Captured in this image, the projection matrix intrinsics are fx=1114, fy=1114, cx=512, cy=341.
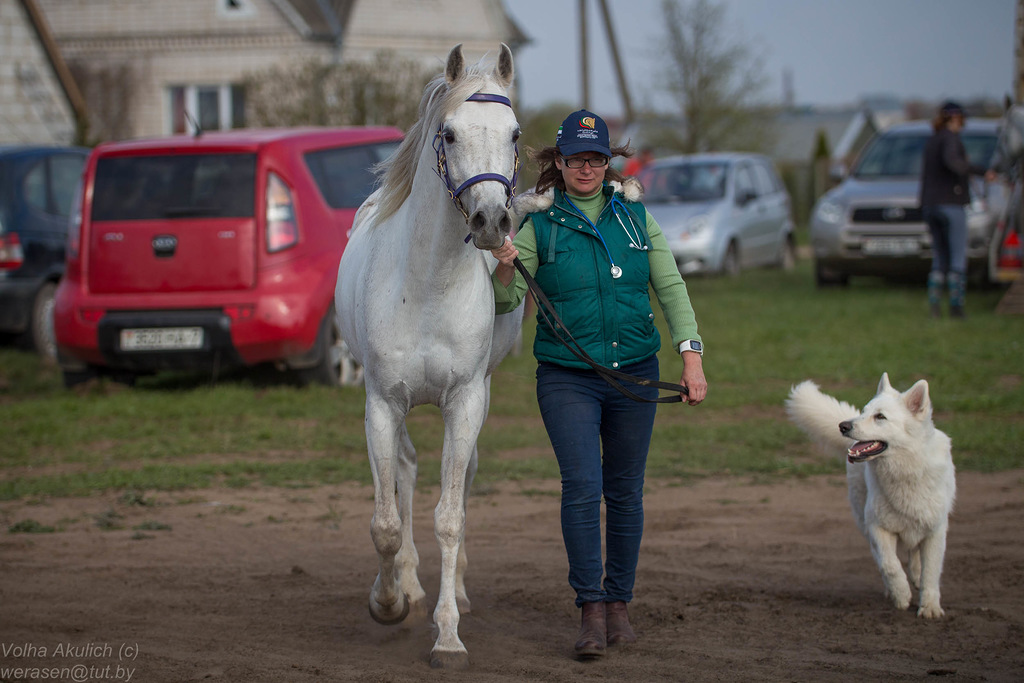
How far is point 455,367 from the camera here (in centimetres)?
457

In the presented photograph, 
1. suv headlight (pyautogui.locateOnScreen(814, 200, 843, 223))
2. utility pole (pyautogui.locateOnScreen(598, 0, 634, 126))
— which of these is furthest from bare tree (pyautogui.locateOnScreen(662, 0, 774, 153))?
suv headlight (pyautogui.locateOnScreen(814, 200, 843, 223))

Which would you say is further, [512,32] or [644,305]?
[512,32]

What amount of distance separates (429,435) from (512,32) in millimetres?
27552

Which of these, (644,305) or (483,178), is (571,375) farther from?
(483,178)

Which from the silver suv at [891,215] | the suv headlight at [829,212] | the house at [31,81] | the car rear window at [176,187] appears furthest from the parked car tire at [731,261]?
the house at [31,81]

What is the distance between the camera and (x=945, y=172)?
1331cm

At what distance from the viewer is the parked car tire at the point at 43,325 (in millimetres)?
12039

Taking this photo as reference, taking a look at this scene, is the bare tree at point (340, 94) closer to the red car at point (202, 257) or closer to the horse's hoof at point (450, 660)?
the red car at point (202, 257)

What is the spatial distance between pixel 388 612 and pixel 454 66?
237cm

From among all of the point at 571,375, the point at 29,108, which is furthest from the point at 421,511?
the point at 29,108

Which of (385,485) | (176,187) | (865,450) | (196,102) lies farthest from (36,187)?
(196,102)

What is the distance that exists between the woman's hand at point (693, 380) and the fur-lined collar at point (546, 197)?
0.71 metres

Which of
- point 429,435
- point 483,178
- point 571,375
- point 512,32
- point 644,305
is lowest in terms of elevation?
point 429,435

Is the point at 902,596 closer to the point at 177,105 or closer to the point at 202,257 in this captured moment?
the point at 202,257
